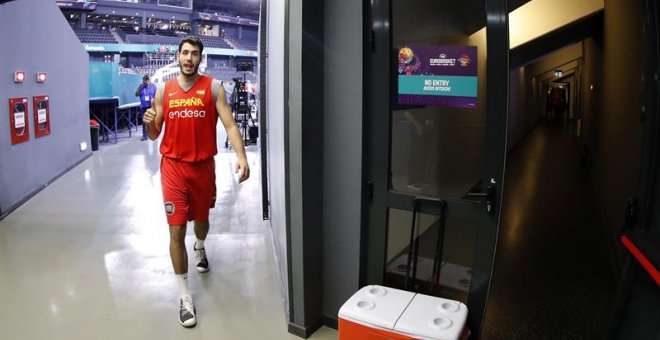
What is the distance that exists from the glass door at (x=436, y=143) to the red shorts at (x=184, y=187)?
3.88 ft

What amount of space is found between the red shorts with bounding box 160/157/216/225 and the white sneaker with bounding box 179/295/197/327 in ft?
1.51

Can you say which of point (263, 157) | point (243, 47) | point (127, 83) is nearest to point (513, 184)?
point (263, 157)

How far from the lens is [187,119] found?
9.60 ft

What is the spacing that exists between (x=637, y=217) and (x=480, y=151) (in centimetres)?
67

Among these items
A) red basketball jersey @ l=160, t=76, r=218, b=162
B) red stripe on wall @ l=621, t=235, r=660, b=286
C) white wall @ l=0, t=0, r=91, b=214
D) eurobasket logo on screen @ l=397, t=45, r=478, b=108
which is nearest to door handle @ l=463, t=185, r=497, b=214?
eurobasket logo on screen @ l=397, t=45, r=478, b=108

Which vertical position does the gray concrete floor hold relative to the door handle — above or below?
below

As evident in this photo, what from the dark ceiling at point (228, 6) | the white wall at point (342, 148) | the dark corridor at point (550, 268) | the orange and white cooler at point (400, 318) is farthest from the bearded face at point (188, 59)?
the dark ceiling at point (228, 6)

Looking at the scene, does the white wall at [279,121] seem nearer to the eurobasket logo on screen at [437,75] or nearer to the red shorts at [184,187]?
the red shorts at [184,187]

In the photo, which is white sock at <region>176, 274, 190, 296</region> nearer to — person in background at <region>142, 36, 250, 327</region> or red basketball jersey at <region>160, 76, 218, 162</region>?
person in background at <region>142, 36, 250, 327</region>

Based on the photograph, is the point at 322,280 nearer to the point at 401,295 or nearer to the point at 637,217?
the point at 401,295

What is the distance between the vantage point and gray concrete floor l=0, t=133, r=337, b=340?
271 centimetres

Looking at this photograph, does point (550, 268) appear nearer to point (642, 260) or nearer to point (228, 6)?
point (642, 260)

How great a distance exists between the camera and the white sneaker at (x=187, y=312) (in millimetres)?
2709

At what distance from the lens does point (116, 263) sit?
3.69 metres
